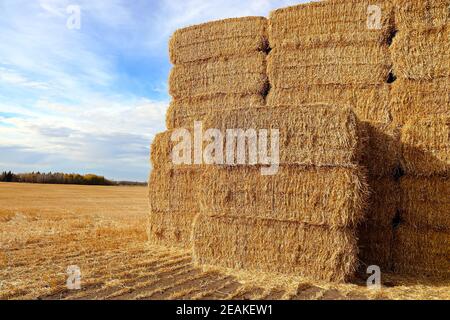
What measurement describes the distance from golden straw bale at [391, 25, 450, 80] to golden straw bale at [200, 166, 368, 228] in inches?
83.2

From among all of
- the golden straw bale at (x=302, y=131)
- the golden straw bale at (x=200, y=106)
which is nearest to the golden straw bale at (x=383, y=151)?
the golden straw bale at (x=302, y=131)

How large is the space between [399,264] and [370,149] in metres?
1.76

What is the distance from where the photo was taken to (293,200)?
5.86 meters

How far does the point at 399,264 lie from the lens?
6363 mm

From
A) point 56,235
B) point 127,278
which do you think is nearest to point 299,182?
point 127,278

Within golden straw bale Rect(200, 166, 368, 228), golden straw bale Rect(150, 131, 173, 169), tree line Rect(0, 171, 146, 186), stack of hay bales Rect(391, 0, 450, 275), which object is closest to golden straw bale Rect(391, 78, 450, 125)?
stack of hay bales Rect(391, 0, 450, 275)

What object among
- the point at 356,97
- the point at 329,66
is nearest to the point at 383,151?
the point at 356,97

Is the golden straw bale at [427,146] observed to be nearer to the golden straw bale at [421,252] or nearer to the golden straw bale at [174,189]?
the golden straw bale at [421,252]

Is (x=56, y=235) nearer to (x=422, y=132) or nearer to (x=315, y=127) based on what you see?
(x=315, y=127)

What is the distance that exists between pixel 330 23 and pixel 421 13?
1374 millimetres

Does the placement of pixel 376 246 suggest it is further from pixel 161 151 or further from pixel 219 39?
pixel 219 39

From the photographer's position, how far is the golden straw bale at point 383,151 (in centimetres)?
640

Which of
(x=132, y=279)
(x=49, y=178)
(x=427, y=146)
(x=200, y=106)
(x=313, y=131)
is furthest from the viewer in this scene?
(x=49, y=178)

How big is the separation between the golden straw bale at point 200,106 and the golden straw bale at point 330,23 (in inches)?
43.4
